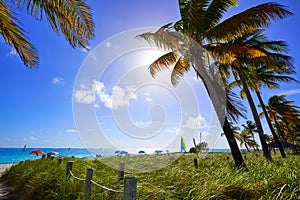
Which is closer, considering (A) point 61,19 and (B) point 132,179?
(B) point 132,179

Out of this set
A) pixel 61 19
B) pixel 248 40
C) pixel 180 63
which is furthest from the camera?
pixel 248 40

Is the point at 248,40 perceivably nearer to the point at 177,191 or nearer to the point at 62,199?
the point at 177,191

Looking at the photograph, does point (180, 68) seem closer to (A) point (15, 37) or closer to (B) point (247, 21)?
(B) point (247, 21)

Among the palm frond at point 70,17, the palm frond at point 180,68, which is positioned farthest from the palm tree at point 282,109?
the palm frond at point 70,17

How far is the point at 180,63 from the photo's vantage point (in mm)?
10258

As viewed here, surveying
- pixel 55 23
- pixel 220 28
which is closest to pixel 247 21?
pixel 220 28

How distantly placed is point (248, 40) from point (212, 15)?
21.8 ft

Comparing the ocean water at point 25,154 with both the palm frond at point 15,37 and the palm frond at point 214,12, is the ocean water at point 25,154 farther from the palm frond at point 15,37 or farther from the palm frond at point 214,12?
the palm frond at point 214,12

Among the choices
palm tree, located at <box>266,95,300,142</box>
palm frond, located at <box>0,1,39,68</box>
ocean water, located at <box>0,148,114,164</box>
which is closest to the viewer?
palm frond, located at <box>0,1,39,68</box>

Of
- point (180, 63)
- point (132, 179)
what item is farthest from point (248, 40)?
point (132, 179)

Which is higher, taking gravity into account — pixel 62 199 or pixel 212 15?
pixel 212 15

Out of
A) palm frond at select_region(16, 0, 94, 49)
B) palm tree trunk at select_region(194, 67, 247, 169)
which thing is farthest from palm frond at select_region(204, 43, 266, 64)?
palm frond at select_region(16, 0, 94, 49)

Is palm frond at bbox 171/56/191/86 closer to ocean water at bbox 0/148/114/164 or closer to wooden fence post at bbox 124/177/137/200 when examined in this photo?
ocean water at bbox 0/148/114/164

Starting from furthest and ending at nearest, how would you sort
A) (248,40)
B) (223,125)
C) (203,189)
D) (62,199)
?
(248,40) → (223,125) → (62,199) → (203,189)
